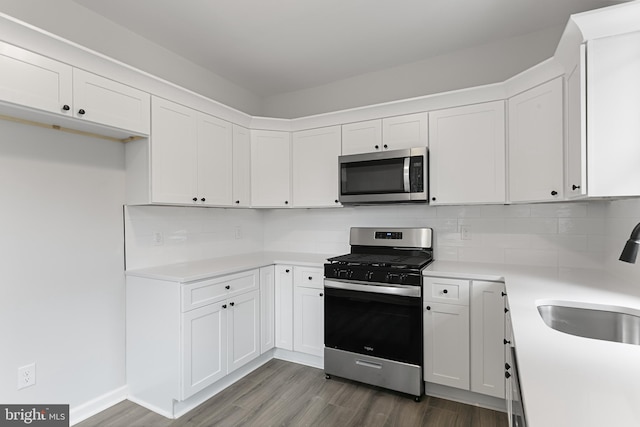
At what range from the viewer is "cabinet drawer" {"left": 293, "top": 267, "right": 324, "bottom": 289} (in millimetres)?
2902

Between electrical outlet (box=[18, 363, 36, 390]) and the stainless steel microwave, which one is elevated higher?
the stainless steel microwave

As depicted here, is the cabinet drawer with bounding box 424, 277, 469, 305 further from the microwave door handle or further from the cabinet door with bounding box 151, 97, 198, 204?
the cabinet door with bounding box 151, 97, 198, 204

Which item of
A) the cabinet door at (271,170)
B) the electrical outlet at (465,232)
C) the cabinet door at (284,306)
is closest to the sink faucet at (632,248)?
the electrical outlet at (465,232)

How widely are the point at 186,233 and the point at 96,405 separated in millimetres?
1367

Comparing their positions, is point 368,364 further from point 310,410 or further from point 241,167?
point 241,167

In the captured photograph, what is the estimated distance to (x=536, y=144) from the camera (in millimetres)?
2211

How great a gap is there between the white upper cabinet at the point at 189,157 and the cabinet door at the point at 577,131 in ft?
8.18

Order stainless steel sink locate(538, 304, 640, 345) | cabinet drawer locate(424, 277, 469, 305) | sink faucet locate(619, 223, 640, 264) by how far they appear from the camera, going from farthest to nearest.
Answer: cabinet drawer locate(424, 277, 469, 305)
stainless steel sink locate(538, 304, 640, 345)
sink faucet locate(619, 223, 640, 264)

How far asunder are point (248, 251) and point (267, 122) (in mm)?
1396

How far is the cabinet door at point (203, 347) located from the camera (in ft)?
7.36

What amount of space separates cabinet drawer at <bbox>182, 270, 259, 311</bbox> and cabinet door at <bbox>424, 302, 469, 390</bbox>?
4.71ft

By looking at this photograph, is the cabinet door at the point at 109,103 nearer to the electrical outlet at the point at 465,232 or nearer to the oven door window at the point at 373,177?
the oven door window at the point at 373,177

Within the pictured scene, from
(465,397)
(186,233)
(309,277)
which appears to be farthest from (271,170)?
(465,397)

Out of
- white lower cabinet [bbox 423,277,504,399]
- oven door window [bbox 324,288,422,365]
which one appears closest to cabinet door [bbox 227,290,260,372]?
oven door window [bbox 324,288,422,365]
